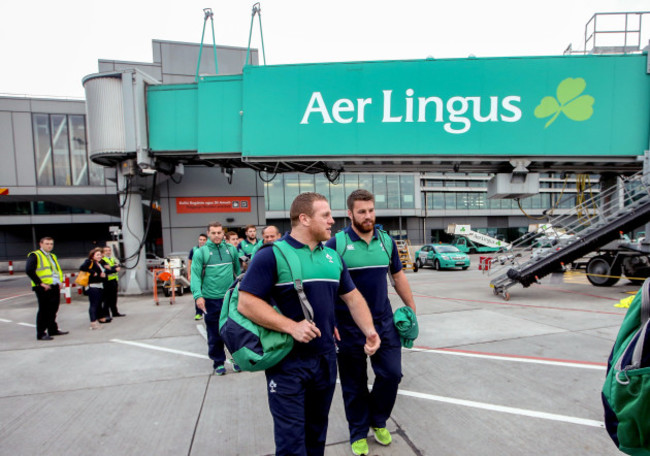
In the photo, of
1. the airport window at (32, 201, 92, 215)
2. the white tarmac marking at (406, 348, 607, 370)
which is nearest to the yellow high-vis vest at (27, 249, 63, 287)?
the white tarmac marking at (406, 348, 607, 370)

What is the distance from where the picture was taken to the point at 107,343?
19.6 ft

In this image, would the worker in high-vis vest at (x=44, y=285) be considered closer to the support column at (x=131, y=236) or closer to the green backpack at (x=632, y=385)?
the support column at (x=131, y=236)

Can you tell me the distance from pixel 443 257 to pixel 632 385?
17790 millimetres

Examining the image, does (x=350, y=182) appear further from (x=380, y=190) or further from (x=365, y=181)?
(x=380, y=190)

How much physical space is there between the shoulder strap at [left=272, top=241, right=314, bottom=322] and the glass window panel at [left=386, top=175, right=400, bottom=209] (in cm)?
3332

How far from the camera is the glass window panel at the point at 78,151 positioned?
19.5 meters

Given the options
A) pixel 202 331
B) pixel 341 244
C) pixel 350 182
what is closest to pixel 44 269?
pixel 202 331

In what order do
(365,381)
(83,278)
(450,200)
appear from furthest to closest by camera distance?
(450,200)
(83,278)
(365,381)

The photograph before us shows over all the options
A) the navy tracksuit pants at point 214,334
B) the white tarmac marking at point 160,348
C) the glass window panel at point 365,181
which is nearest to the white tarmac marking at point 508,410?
the navy tracksuit pants at point 214,334

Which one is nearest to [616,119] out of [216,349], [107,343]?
[216,349]

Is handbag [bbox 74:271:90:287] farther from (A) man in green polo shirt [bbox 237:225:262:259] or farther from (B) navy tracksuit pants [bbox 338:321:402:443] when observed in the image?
(B) navy tracksuit pants [bbox 338:321:402:443]

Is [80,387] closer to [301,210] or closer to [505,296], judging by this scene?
[301,210]

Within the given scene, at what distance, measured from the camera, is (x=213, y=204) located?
44.2ft

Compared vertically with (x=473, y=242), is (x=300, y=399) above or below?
above
